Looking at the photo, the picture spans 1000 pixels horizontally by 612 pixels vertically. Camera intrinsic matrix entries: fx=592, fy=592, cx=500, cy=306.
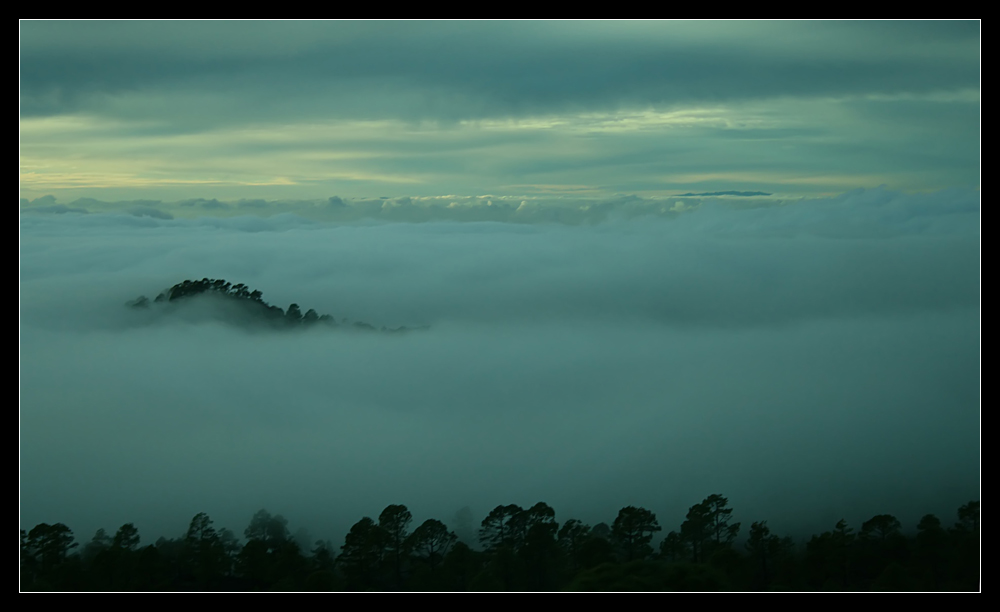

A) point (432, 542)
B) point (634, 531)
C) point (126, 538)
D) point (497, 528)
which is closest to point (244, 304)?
point (126, 538)

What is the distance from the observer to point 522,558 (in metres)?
5.82

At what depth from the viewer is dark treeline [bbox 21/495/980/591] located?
5.63 m

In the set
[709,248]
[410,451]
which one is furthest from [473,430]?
[709,248]

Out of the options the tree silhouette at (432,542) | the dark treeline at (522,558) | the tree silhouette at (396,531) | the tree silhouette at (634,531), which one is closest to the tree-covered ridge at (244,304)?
the dark treeline at (522,558)

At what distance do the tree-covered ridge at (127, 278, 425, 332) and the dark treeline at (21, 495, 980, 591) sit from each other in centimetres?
292

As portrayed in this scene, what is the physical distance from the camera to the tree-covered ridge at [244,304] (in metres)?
Answer: 7.73

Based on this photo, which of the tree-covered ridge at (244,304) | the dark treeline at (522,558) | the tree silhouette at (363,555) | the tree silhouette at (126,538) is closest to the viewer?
the dark treeline at (522,558)

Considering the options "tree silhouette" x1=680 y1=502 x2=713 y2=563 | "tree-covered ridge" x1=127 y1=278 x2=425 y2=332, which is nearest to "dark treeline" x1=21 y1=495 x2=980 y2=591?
"tree silhouette" x1=680 y1=502 x2=713 y2=563

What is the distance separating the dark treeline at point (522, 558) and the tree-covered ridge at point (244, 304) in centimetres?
292

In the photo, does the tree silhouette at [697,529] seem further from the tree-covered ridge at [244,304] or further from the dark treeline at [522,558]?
the tree-covered ridge at [244,304]

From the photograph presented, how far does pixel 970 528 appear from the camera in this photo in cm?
580

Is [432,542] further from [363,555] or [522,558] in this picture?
[522,558]

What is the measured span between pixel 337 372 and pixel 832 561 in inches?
235
